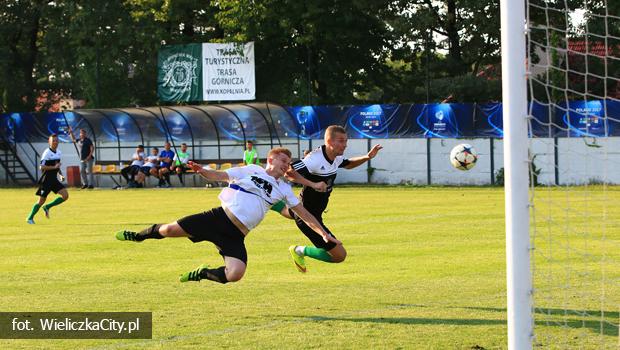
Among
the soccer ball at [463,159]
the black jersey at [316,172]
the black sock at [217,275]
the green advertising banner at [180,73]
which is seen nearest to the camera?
the black sock at [217,275]

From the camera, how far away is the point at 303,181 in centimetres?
1159

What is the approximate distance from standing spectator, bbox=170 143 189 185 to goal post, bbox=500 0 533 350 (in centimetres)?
3261

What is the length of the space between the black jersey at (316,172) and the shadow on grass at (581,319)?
2.53 metres

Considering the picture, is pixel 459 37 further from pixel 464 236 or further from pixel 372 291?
pixel 372 291

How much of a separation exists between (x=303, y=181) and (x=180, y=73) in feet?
105

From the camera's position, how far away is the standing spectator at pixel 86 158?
129 ft

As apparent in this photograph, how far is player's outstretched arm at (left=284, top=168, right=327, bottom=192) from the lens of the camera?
11242mm

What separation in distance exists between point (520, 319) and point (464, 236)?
10.9 metres

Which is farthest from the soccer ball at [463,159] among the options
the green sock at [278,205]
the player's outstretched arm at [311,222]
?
the player's outstretched arm at [311,222]

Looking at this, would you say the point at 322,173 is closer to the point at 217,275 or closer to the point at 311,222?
the point at 311,222

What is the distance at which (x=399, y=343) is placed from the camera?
28.6 feet

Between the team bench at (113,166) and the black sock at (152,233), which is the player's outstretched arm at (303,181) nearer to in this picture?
the black sock at (152,233)
